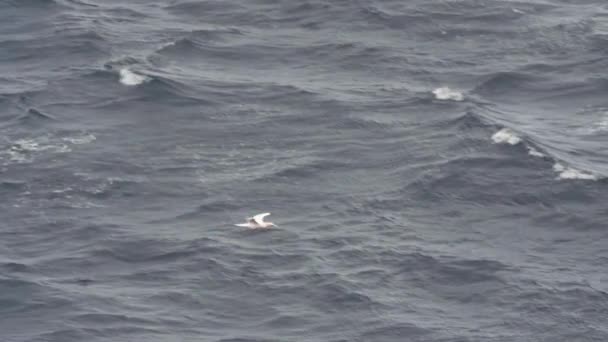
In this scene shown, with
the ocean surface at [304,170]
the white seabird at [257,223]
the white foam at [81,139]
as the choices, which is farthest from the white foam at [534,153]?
the white foam at [81,139]

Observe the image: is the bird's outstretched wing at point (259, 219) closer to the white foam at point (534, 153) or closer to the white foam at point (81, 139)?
the white foam at point (81, 139)

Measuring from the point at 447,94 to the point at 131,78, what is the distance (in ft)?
90.6

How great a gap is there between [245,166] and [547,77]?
105ft

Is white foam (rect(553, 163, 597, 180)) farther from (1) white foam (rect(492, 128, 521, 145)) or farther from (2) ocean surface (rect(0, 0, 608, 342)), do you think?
(1) white foam (rect(492, 128, 521, 145))

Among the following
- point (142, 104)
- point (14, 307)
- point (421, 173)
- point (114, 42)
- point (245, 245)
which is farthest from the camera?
point (114, 42)

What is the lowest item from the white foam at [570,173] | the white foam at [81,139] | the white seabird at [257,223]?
the white seabird at [257,223]

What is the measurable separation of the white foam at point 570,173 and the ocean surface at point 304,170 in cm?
35

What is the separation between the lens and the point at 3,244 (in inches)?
4692

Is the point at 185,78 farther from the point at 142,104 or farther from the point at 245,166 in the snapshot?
the point at 245,166

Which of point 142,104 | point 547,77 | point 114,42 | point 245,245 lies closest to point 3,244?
point 245,245

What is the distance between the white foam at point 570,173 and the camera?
416 feet

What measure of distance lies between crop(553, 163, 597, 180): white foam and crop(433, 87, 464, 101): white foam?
53.0 ft

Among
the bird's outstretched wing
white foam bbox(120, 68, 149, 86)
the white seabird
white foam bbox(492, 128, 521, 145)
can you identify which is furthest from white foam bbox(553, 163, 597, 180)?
white foam bbox(120, 68, 149, 86)

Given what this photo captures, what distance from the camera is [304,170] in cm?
13038
